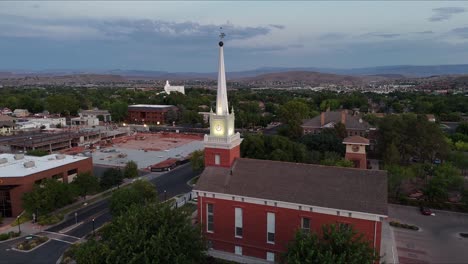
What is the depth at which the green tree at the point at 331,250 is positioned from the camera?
23547mm

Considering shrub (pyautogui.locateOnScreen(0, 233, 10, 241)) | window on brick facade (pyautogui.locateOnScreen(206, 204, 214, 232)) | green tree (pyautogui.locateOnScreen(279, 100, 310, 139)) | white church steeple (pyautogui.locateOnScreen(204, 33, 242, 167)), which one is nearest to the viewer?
window on brick facade (pyautogui.locateOnScreen(206, 204, 214, 232))

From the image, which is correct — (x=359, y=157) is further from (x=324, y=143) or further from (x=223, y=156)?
(x=223, y=156)

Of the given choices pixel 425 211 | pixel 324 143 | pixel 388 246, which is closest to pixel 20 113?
pixel 324 143

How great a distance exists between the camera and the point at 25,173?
49.5m

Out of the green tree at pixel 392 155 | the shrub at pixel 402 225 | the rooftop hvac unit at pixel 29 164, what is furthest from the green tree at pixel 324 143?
the rooftop hvac unit at pixel 29 164

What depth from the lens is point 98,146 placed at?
10019 centimetres

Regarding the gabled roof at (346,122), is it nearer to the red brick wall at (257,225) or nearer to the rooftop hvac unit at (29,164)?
the red brick wall at (257,225)

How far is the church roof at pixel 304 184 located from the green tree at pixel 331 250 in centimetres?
512

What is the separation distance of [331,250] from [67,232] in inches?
1286

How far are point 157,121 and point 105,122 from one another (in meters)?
20.3

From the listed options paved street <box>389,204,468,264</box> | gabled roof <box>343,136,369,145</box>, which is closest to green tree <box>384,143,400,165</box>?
gabled roof <box>343,136,369,145</box>

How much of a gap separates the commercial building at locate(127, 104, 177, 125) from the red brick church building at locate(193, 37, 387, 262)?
11364cm

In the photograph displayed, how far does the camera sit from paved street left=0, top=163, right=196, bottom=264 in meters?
36.7

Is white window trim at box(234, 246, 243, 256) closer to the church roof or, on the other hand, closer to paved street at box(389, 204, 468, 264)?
the church roof
